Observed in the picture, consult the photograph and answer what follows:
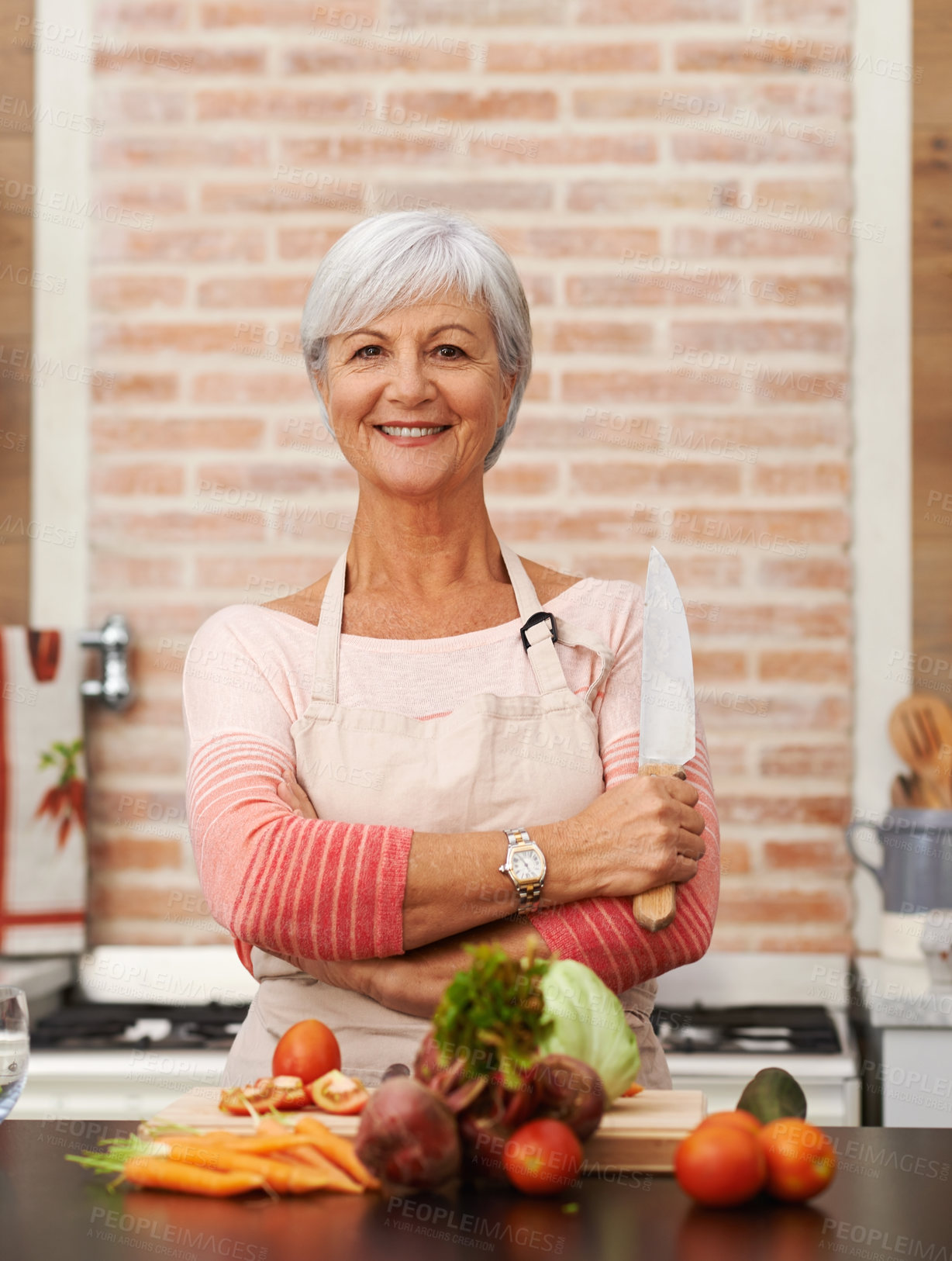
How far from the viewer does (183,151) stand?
239 cm

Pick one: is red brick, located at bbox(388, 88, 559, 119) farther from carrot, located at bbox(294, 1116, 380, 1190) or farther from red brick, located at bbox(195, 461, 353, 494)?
carrot, located at bbox(294, 1116, 380, 1190)

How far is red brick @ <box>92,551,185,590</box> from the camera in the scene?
2375mm

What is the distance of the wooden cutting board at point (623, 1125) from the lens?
35.4 inches

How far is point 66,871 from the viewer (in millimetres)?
2283

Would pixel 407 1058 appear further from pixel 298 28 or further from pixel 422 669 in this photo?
pixel 298 28

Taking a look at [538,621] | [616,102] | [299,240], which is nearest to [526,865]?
[538,621]

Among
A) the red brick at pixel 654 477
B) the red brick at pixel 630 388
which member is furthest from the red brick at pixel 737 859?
the red brick at pixel 630 388

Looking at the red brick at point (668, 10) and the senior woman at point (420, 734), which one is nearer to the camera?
the senior woman at point (420, 734)

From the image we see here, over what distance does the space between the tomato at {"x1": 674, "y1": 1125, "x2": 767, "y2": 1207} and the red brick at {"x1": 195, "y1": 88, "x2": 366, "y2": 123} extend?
2001mm

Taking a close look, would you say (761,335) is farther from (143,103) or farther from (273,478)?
(143,103)

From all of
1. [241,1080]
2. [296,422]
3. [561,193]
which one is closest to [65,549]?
[296,422]

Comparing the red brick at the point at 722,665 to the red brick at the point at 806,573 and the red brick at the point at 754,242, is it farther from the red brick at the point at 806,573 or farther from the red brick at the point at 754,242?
the red brick at the point at 754,242

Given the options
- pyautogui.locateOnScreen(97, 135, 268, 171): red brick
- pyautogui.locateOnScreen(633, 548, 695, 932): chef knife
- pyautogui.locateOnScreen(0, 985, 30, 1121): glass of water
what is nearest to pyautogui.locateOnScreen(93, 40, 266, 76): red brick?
pyautogui.locateOnScreen(97, 135, 268, 171): red brick

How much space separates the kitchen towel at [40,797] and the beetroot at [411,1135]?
160 centimetres
